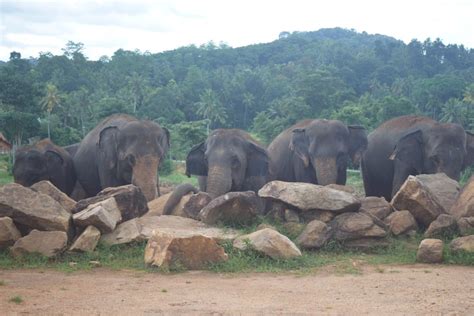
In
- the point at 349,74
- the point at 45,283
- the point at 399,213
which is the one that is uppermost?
the point at 349,74

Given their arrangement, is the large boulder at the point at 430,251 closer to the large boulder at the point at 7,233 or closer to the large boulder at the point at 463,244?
the large boulder at the point at 463,244

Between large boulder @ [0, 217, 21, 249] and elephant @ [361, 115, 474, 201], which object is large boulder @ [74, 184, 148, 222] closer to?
large boulder @ [0, 217, 21, 249]

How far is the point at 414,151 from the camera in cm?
1366

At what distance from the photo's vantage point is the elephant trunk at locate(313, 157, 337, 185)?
12883mm

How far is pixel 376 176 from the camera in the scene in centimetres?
1593

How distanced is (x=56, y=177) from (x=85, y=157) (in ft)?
2.42

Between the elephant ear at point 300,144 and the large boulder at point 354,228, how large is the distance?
11.5 feet

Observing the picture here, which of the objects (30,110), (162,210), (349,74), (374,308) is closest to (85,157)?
(162,210)

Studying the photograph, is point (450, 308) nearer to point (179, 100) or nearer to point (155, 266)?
point (155, 266)

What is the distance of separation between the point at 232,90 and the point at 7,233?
85696 millimetres

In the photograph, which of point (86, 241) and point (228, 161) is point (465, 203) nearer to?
point (228, 161)

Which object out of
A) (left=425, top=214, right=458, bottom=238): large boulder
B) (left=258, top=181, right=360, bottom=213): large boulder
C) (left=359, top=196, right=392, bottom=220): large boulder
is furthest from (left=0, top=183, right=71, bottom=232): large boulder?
(left=425, top=214, right=458, bottom=238): large boulder

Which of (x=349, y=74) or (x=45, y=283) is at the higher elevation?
(x=349, y=74)

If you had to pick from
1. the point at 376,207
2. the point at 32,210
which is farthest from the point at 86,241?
the point at 376,207
